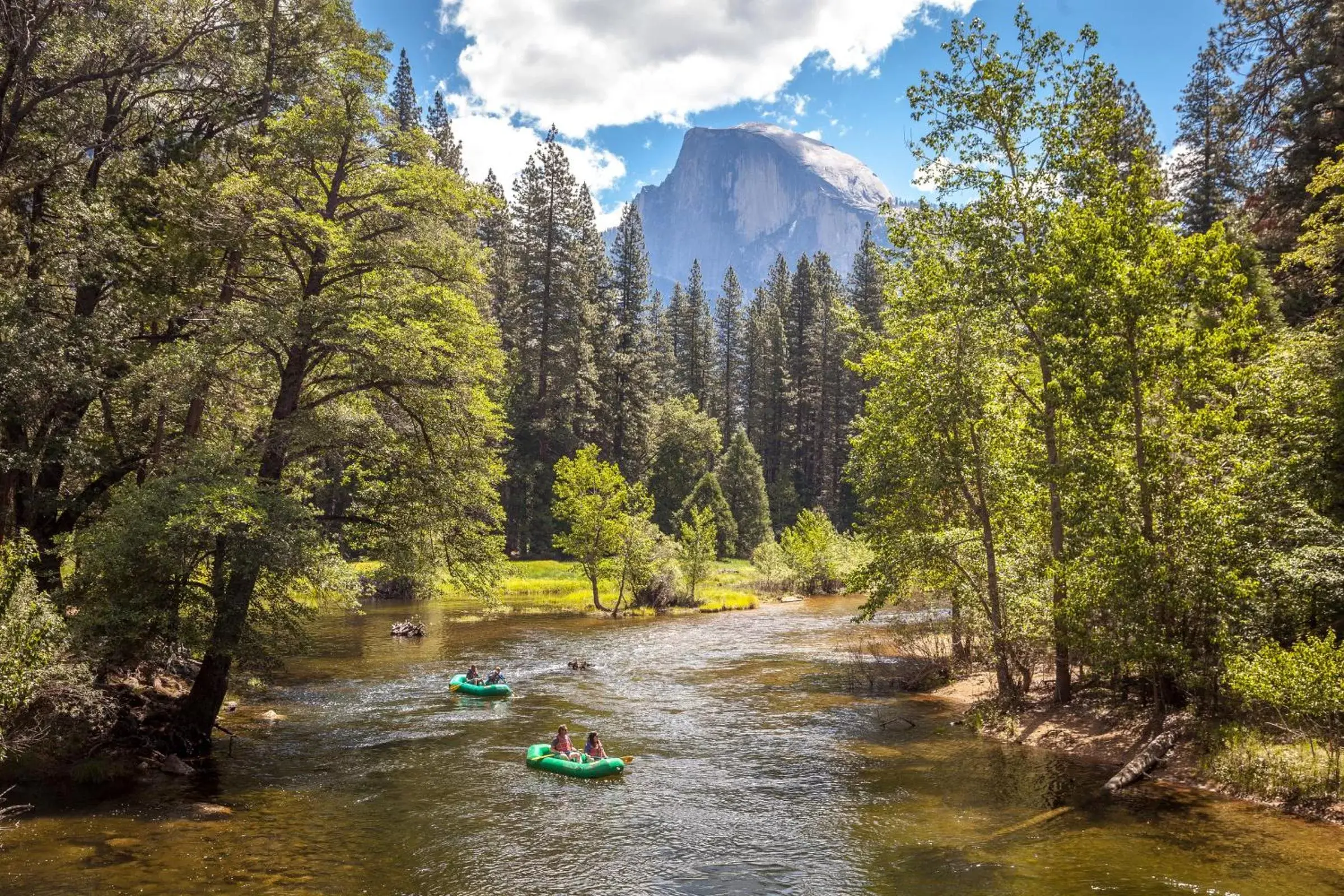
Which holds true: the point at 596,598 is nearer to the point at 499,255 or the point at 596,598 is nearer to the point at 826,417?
the point at 499,255

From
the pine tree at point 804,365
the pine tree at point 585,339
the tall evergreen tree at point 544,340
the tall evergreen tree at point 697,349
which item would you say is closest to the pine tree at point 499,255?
the tall evergreen tree at point 544,340

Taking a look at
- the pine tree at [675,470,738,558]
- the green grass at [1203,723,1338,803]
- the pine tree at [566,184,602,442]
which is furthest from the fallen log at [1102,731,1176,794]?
the pine tree at [566,184,602,442]

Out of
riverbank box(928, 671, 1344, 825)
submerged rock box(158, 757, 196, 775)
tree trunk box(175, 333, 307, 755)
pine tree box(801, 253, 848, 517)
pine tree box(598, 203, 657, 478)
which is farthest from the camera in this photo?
pine tree box(801, 253, 848, 517)

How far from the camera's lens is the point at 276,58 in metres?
19.8

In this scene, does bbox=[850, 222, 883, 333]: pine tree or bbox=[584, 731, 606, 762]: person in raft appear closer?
bbox=[584, 731, 606, 762]: person in raft

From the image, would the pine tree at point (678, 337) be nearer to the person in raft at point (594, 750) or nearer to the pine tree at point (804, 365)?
the pine tree at point (804, 365)

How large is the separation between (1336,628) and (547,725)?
17660 mm

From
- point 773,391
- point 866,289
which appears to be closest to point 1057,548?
point 773,391

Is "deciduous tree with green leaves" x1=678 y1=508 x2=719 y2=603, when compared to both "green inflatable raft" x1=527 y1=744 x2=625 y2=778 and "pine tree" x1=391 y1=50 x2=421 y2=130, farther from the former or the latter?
"pine tree" x1=391 y1=50 x2=421 y2=130

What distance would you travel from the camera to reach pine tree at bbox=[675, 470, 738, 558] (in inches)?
2467

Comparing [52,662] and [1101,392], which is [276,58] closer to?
[52,662]

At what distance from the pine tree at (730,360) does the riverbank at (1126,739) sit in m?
74.0

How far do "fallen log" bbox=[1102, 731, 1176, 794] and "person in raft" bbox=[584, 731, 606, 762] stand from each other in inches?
398

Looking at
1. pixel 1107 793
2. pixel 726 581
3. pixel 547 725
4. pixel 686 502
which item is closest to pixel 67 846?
pixel 547 725
